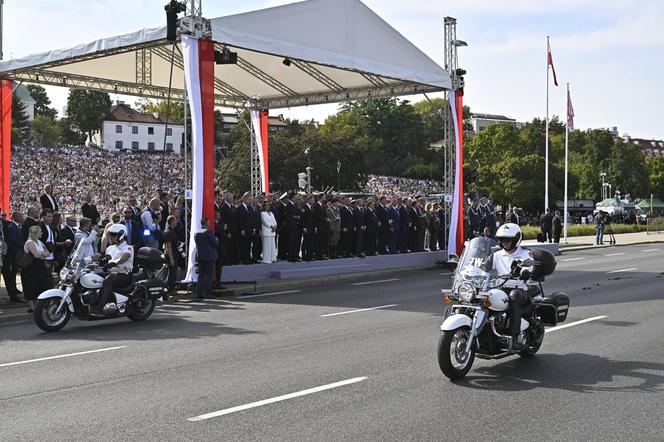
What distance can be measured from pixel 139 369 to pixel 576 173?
104 metres

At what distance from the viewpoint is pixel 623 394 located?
766cm

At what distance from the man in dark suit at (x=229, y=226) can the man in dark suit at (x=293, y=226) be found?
1884mm

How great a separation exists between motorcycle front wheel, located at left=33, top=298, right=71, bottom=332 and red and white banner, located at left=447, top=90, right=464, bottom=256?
47.3 ft

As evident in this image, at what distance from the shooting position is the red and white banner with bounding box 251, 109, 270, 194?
2830cm

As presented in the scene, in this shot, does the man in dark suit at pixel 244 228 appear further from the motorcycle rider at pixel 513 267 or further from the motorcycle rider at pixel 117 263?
the motorcycle rider at pixel 513 267

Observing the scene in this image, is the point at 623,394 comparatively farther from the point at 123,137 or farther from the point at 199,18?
the point at 123,137

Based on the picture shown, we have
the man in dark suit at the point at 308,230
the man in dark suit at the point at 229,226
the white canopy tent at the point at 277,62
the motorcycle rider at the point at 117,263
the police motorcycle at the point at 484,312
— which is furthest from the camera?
the man in dark suit at the point at 308,230

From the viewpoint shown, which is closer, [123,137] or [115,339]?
[115,339]

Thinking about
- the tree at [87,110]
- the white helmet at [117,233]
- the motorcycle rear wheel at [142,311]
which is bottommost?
the motorcycle rear wheel at [142,311]

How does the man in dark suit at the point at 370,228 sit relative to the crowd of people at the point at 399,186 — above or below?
below

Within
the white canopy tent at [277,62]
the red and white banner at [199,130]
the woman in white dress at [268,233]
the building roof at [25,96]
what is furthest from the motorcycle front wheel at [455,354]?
the building roof at [25,96]

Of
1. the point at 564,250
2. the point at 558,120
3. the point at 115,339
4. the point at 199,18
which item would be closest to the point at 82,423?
the point at 115,339

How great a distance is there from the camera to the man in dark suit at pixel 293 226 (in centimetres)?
2084

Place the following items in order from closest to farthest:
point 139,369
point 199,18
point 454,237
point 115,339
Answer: point 139,369 → point 115,339 → point 199,18 → point 454,237
